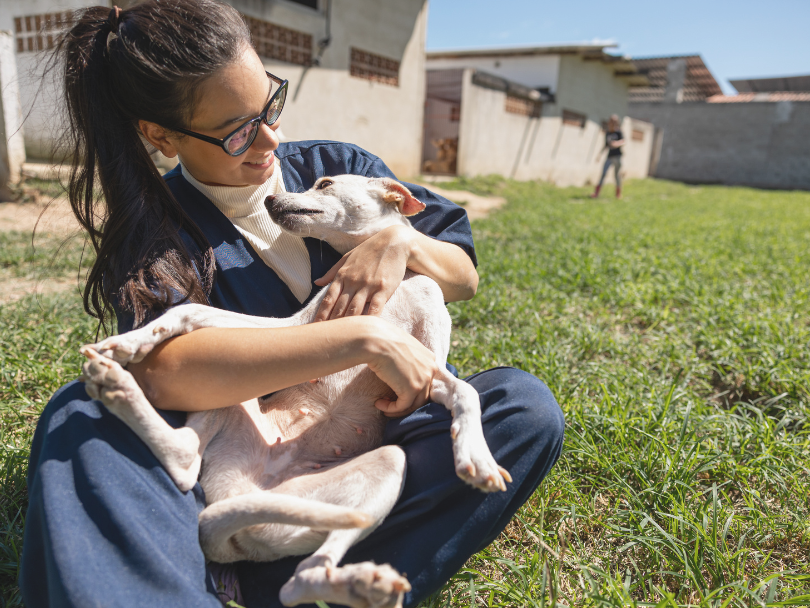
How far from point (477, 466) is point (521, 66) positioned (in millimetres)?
19077

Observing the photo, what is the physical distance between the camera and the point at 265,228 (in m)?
1.94

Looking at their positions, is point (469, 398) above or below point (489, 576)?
above

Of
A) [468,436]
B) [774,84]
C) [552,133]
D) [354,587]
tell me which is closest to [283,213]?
[468,436]

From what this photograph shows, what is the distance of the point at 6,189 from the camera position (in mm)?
6539

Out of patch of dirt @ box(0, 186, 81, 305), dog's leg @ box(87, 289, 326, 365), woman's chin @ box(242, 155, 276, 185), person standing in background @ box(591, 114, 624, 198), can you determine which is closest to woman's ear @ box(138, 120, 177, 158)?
woman's chin @ box(242, 155, 276, 185)

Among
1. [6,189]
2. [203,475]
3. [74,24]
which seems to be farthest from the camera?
[6,189]

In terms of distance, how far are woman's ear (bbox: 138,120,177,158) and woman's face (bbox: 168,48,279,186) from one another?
2cm

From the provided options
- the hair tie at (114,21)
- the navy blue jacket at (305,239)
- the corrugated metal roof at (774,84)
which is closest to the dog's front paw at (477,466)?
the navy blue jacket at (305,239)

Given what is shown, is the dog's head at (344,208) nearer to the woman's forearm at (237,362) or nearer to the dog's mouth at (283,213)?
the dog's mouth at (283,213)

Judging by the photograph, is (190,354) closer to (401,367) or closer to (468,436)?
(401,367)

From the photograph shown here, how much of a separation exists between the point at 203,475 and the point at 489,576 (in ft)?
3.08

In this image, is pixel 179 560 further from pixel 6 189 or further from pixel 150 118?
pixel 6 189

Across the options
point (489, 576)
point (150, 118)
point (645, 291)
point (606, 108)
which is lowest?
point (489, 576)

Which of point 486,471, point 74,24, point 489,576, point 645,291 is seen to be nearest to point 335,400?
point 486,471
